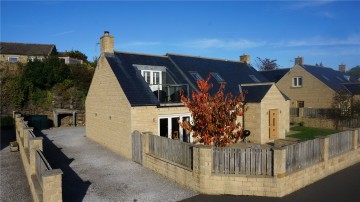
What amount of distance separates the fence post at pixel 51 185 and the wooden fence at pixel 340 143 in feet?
39.7

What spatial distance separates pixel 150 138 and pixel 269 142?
33.6 ft

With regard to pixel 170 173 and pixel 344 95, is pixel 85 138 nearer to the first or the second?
pixel 170 173

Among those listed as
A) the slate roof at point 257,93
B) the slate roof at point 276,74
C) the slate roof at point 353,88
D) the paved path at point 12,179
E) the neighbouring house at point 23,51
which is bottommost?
the paved path at point 12,179

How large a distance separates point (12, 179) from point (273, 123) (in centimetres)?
1695

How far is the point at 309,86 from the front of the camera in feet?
112

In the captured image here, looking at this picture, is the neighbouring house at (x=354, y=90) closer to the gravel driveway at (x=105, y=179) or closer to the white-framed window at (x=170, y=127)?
the white-framed window at (x=170, y=127)

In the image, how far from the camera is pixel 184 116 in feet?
55.6

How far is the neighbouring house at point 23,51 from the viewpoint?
4097 cm

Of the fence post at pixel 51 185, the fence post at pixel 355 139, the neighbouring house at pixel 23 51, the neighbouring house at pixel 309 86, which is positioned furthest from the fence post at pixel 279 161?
the neighbouring house at pixel 23 51

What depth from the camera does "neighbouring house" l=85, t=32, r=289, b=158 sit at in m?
15.4

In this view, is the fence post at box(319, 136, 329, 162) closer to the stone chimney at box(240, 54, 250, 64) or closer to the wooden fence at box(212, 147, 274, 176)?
the wooden fence at box(212, 147, 274, 176)

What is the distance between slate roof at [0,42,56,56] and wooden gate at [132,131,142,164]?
34.2 meters

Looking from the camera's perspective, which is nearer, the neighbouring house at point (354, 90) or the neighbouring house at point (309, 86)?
the neighbouring house at point (354, 90)

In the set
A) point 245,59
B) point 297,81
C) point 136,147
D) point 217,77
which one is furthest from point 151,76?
point 297,81
